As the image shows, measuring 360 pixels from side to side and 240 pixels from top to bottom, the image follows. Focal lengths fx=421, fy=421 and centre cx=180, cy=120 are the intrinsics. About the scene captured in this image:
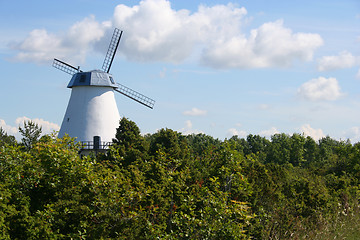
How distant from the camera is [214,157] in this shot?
1448cm

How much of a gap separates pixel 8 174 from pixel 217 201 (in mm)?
5091

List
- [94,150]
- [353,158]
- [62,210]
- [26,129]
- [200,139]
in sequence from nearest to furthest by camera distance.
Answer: [62,210] → [353,158] → [94,150] → [26,129] → [200,139]

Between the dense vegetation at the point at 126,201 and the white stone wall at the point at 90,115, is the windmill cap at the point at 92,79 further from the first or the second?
the dense vegetation at the point at 126,201

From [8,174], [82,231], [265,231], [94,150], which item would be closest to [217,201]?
[265,231]

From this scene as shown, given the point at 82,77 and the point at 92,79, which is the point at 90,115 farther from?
the point at 82,77

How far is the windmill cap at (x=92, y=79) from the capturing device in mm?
37562

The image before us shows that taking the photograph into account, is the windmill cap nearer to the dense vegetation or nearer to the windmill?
the windmill

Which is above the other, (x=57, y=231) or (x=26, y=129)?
(x=26, y=129)

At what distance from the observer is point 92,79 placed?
37.6 meters

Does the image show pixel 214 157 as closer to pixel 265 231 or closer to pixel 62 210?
pixel 265 231

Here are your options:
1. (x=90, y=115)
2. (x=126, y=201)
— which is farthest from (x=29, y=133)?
(x=126, y=201)

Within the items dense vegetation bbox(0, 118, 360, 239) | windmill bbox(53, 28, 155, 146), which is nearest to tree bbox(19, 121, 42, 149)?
windmill bbox(53, 28, 155, 146)

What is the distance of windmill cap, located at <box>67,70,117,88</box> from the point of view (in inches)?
1479

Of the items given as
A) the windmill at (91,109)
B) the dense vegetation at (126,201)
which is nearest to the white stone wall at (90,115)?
the windmill at (91,109)
